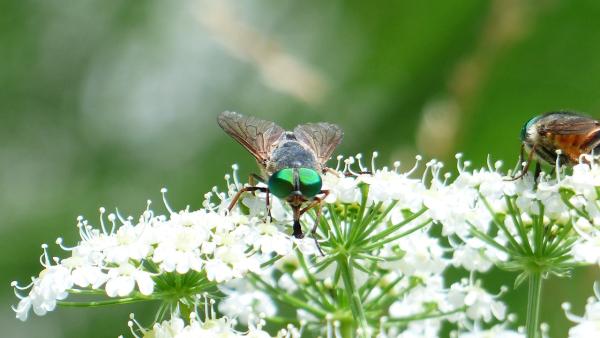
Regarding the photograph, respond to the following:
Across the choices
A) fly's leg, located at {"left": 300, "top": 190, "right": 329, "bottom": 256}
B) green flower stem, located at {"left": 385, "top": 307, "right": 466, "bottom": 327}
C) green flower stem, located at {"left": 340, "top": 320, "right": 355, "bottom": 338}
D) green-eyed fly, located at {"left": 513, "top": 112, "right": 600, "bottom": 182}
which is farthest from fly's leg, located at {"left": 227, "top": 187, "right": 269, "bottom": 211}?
green-eyed fly, located at {"left": 513, "top": 112, "right": 600, "bottom": 182}

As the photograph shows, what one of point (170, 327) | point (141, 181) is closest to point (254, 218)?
point (170, 327)

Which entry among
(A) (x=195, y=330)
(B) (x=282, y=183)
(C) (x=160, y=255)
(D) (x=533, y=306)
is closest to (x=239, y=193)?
(B) (x=282, y=183)

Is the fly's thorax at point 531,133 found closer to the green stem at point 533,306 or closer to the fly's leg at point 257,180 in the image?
the green stem at point 533,306

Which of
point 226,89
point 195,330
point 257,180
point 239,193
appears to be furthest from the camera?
point 226,89

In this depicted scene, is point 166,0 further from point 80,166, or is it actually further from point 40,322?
point 40,322

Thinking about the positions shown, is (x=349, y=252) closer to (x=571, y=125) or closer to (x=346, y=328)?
(x=346, y=328)

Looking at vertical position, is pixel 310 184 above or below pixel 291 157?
below

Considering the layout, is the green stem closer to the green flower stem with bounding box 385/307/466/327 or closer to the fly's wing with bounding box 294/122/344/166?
the green flower stem with bounding box 385/307/466/327

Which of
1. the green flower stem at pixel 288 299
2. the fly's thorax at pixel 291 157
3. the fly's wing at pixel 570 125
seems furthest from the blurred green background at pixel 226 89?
the green flower stem at pixel 288 299
